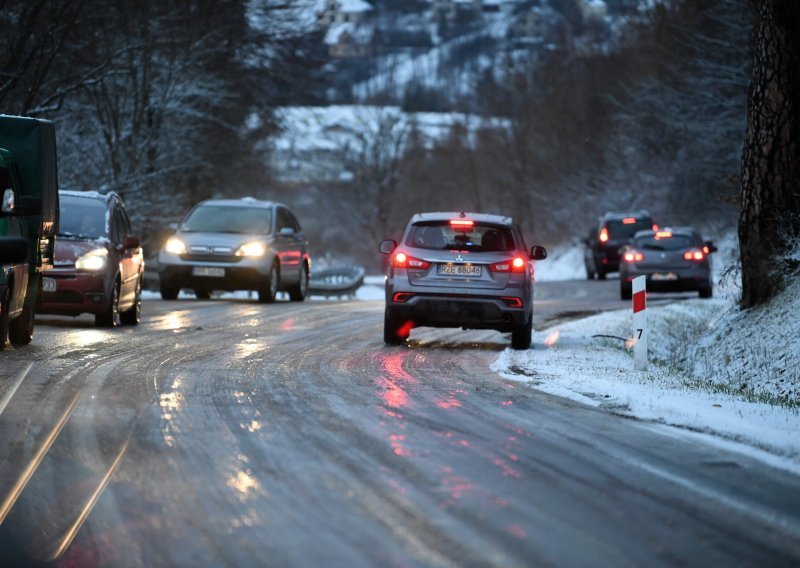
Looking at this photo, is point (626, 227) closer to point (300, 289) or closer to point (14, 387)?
point (300, 289)

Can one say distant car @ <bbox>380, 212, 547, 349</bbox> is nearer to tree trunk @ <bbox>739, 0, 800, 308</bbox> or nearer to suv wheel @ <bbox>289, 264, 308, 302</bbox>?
tree trunk @ <bbox>739, 0, 800, 308</bbox>

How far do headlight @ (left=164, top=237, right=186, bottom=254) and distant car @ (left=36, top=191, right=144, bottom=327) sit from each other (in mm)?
6112

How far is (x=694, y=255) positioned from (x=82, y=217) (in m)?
16.1

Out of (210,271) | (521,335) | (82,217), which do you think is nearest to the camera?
(521,335)

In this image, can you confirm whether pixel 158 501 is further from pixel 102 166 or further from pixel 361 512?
pixel 102 166

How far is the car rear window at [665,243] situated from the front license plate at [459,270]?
15402 mm

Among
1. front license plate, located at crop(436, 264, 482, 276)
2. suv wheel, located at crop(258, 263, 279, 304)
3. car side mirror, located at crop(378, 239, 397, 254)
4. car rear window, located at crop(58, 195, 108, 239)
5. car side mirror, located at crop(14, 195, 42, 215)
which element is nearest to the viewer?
car side mirror, located at crop(14, 195, 42, 215)

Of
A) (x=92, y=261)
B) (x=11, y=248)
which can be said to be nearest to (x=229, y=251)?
(x=92, y=261)

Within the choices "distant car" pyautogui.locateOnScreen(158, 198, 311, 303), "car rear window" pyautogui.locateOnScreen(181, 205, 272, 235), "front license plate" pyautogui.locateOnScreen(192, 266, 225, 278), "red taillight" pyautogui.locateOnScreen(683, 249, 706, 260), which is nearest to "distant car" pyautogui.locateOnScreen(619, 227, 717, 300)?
"red taillight" pyautogui.locateOnScreen(683, 249, 706, 260)

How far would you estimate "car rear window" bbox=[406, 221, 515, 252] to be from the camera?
52.9 feet

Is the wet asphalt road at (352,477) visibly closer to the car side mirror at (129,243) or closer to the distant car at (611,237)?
the car side mirror at (129,243)

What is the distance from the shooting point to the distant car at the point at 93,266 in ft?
56.9

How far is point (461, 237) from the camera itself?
53.4 feet

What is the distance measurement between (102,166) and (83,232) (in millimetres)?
18174
